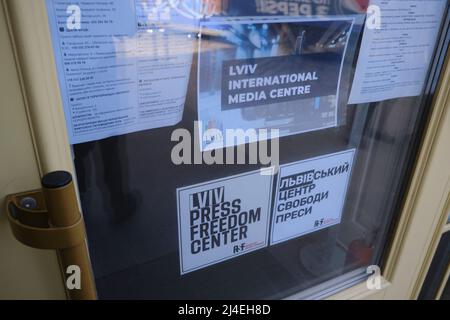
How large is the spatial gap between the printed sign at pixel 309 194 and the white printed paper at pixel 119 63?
367 millimetres

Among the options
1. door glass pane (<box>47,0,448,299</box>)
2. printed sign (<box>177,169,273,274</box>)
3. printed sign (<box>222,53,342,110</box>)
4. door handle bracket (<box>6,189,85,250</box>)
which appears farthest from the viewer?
printed sign (<box>177,169,273,274</box>)

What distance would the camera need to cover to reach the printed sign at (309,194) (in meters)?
0.94

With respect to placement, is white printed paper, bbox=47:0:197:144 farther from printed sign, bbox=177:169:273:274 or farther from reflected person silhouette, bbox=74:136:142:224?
printed sign, bbox=177:169:273:274

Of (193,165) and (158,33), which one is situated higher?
(158,33)

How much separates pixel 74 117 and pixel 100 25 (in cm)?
16

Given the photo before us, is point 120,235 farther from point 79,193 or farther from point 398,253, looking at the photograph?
point 398,253

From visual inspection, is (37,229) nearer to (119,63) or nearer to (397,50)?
(119,63)

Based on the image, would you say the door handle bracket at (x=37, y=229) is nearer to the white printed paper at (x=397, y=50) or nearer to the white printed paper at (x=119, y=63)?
the white printed paper at (x=119, y=63)

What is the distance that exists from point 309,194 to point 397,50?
417 mm

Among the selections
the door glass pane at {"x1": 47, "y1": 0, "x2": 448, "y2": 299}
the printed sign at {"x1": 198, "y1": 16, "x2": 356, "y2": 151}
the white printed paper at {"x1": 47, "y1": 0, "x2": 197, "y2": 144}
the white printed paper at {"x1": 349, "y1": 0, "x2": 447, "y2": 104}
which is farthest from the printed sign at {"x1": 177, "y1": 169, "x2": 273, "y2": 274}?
the white printed paper at {"x1": 349, "y1": 0, "x2": 447, "y2": 104}

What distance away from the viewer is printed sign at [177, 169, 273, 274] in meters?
0.84

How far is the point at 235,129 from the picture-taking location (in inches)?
31.0

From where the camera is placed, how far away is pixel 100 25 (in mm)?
574
